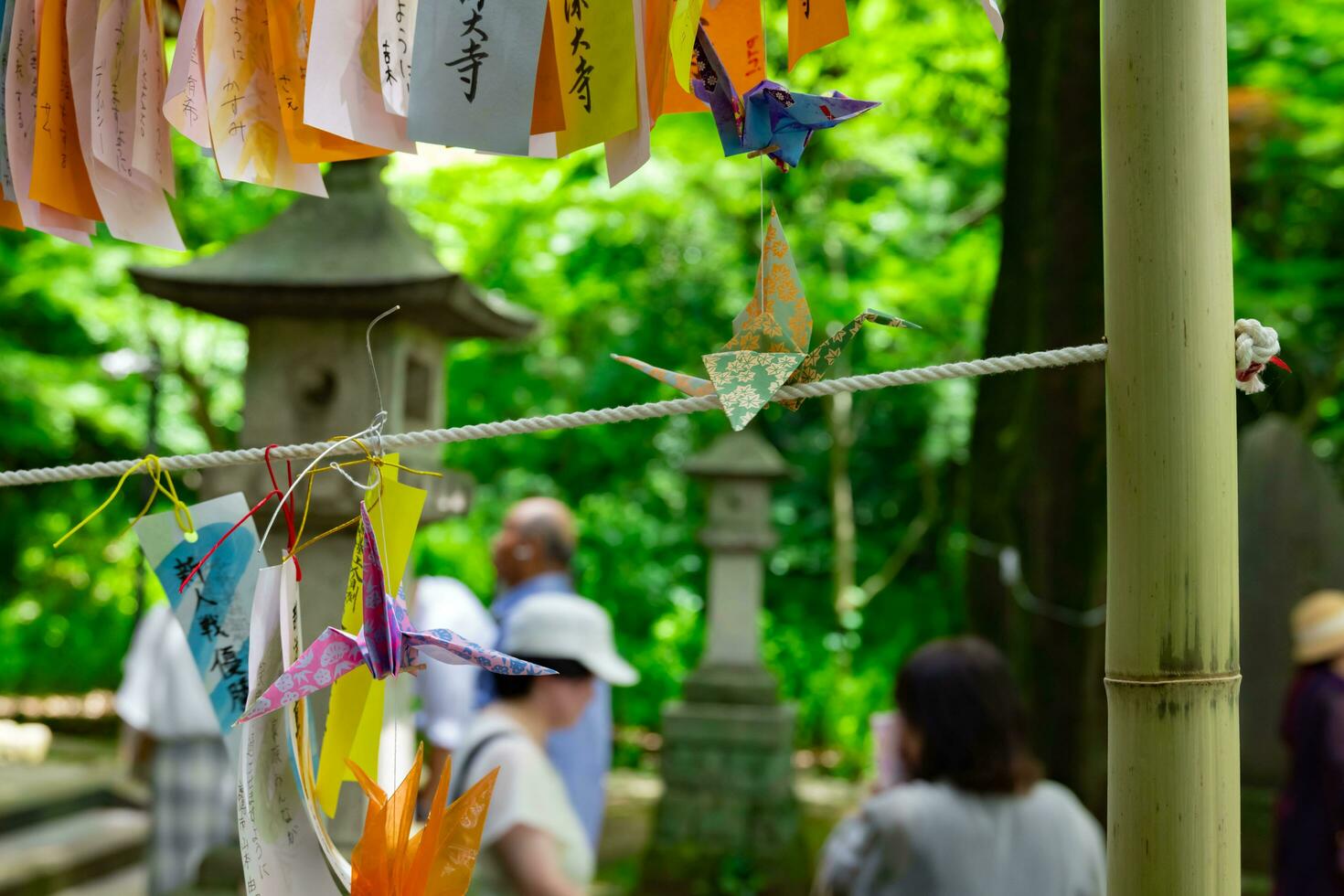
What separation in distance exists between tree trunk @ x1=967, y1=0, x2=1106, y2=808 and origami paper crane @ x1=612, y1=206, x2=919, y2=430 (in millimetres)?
3030

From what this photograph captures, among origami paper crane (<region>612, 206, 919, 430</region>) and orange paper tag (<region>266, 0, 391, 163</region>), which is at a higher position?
orange paper tag (<region>266, 0, 391, 163</region>)

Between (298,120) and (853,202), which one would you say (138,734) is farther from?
(853,202)

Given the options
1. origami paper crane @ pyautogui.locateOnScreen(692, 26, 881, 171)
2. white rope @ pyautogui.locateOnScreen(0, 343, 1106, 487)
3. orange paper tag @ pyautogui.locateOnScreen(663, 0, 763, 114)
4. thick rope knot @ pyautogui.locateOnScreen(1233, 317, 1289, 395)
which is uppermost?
orange paper tag @ pyautogui.locateOnScreen(663, 0, 763, 114)

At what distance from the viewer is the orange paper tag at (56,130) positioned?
3.70ft

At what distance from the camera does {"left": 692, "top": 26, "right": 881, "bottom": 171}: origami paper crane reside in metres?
0.91

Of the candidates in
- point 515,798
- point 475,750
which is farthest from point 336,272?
point 515,798

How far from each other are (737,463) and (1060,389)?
104 inches

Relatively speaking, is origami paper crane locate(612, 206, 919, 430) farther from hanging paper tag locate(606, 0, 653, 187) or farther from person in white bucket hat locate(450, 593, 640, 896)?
person in white bucket hat locate(450, 593, 640, 896)

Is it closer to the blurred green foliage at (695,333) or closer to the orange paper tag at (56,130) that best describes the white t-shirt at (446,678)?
the blurred green foliage at (695,333)

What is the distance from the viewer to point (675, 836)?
6.54 m

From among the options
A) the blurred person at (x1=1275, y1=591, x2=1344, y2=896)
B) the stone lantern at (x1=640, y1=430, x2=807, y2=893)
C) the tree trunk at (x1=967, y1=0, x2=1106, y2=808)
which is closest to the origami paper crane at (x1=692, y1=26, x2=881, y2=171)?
the blurred person at (x1=1275, y1=591, x2=1344, y2=896)

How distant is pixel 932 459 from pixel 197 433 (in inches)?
242

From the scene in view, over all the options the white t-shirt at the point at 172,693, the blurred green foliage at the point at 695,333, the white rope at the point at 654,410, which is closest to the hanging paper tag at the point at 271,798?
the white rope at the point at 654,410

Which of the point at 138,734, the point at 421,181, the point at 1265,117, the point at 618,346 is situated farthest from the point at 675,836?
the point at 1265,117
